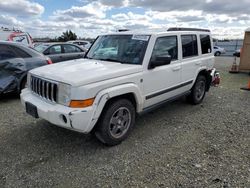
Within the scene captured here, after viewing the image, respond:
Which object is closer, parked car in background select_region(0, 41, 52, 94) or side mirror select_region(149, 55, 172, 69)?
side mirror select_region(149, 55, 172, 69)

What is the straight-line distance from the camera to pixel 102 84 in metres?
3.08

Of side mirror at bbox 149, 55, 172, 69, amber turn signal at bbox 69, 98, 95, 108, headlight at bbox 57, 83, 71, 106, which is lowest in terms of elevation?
amber turn signal at bbox 69, 98, 95, 108

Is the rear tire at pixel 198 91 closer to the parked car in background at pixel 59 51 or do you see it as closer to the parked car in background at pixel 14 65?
the parked car in background at pixel 14 65

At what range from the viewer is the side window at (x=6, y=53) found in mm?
5820

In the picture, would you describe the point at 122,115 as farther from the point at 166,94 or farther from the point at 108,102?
the point at 166,94

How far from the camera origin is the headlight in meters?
2.96

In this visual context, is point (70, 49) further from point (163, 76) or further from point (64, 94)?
point (64, 94)

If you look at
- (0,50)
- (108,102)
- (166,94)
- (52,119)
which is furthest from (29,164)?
(0,50)

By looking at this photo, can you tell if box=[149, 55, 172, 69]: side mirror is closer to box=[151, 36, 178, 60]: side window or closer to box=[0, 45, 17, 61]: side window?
box=[151, 36, 178, 60]: side window

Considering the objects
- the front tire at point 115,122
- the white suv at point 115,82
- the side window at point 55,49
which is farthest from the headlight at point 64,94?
the side window at point 55,49

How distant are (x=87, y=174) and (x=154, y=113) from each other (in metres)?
2.48

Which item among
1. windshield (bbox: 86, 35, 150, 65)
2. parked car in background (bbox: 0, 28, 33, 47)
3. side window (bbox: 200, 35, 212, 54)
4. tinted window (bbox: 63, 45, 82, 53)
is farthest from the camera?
parked car in background (bbox: 0, 28, 33, 47)

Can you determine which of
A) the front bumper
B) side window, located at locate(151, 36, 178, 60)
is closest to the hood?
the front bumper

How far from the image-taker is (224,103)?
18.8ft
